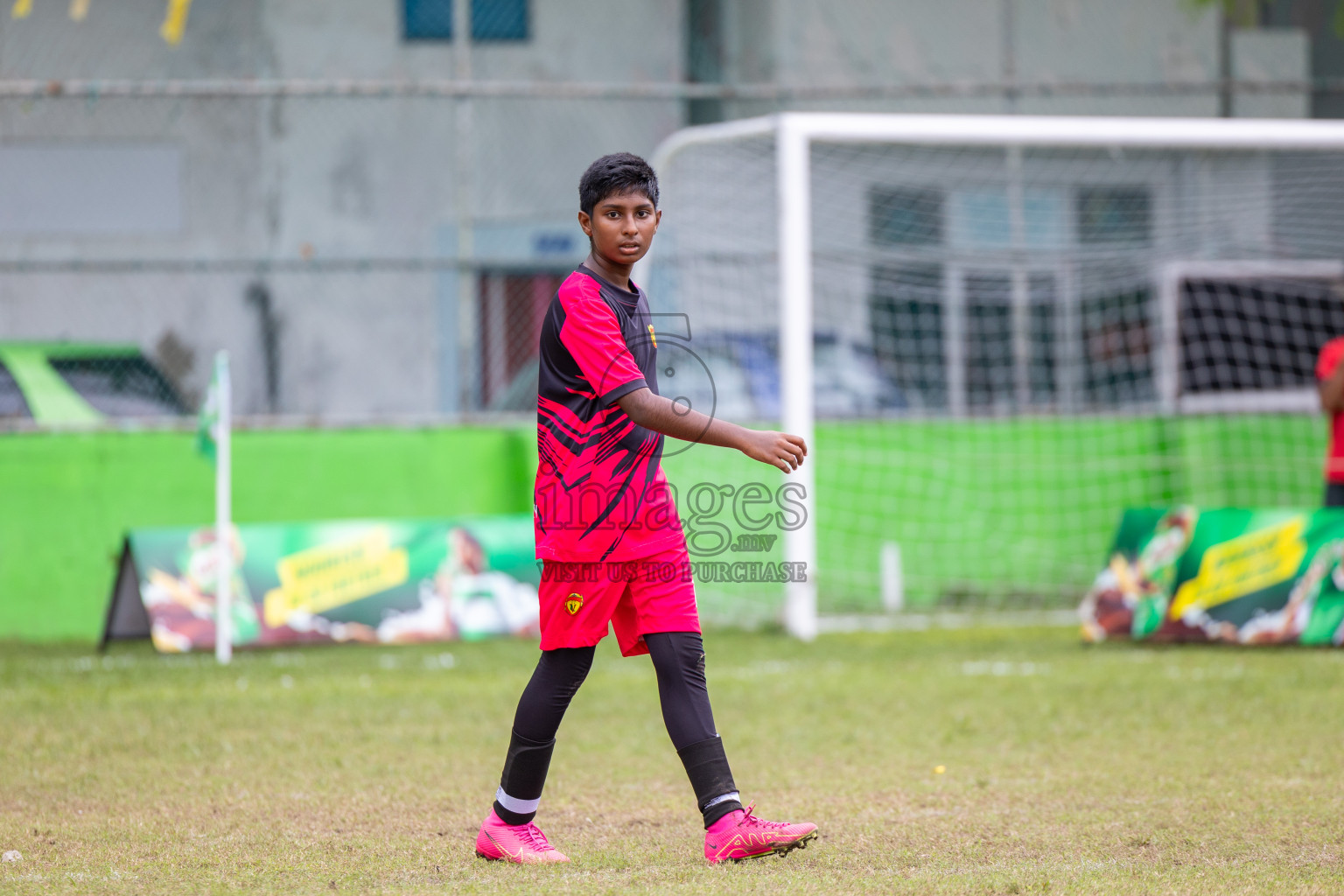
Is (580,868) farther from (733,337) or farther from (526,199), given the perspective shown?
(526,199)

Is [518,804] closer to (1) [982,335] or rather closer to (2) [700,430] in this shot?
(2) [700,430]

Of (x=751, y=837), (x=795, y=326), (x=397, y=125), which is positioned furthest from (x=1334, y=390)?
(x=397, y=125)

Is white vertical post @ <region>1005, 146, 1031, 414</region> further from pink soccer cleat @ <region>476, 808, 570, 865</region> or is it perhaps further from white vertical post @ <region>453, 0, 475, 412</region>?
pink soccer cleat @ <region>476, 808, 570, 865</region>

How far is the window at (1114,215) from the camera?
1480 centimetres

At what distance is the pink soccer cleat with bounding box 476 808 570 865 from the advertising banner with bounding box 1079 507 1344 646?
5488 mm

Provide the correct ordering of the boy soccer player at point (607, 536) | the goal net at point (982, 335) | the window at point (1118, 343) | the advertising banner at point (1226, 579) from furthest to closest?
1. the window at point (1118, 343)
2. the goal net at point (982, 335)
3. the advertising banner at point (1226, 579)
4. the boy soccer player at point (607, 536)

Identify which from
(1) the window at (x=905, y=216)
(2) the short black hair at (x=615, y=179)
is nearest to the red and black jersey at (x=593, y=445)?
(2) the short black hair at (x=615, y=179)

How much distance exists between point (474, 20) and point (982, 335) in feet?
19.4

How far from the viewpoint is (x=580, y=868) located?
3.76 metres

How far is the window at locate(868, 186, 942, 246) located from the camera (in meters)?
14.2

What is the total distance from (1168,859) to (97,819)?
3.00m

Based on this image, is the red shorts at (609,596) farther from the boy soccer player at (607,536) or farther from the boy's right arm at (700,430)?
the boy's right arm at (700,430)

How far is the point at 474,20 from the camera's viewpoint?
14.8 meters

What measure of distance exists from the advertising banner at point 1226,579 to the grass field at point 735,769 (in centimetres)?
25
